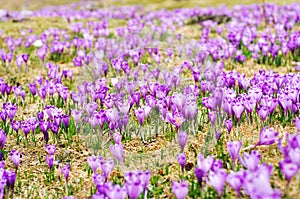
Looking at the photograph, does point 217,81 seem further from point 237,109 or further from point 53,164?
point 53,164

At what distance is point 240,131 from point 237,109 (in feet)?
1.31

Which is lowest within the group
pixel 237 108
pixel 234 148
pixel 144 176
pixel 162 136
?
pixel 162 136

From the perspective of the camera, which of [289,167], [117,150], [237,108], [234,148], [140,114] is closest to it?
[289,167]

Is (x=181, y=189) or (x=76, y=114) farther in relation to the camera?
(x=76, y=114)

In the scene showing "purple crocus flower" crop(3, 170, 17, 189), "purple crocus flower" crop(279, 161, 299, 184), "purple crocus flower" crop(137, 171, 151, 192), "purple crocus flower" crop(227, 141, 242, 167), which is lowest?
"purple crocus flower" crop(3, 170, 17, 189)

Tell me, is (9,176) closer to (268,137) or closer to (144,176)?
(144,176)

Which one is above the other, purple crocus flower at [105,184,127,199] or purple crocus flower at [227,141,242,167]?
purple crocus flower at [227,141,242,167]

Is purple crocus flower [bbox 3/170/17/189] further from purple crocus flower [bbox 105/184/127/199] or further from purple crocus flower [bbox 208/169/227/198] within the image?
purple crocus flower [bbox 208/169/227/198]

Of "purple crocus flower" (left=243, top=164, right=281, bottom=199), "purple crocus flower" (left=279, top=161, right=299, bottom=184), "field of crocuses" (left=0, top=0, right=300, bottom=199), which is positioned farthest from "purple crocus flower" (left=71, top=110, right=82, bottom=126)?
"purple crocus flower" (left=279, top=161, right=299, bottom=184)

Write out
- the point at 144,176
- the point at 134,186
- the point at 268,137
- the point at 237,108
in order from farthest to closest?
the point at 237,108, the point at 268,137, the point at 144,176, the point at 134,186

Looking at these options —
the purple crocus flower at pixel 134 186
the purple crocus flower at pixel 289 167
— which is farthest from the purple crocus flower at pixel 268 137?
the purple crocus flower at pixel 134 186

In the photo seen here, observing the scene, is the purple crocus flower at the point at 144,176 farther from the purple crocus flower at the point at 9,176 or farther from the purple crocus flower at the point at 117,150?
the purple crocus flower at the point at 9,176

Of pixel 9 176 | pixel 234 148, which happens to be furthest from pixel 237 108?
pixel 9 176

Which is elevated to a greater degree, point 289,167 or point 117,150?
→ point 289,167
